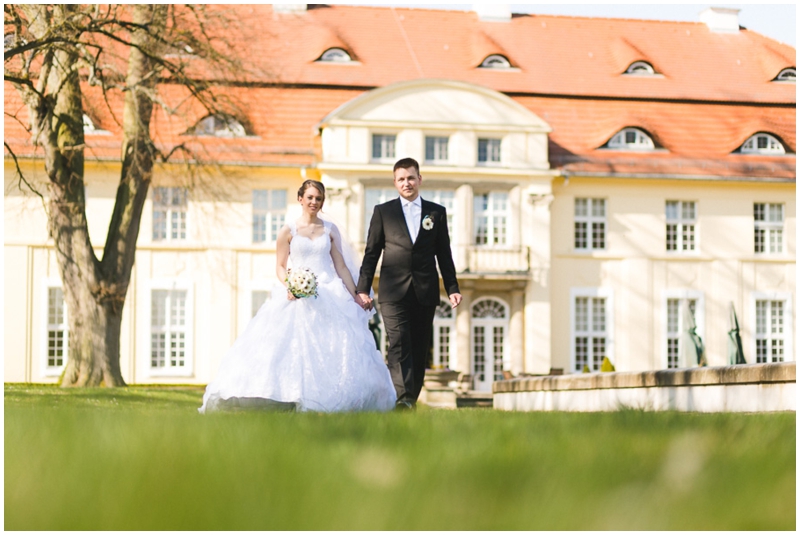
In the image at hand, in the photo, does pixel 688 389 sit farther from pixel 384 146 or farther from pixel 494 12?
pixel 494 12

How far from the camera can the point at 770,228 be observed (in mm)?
37844

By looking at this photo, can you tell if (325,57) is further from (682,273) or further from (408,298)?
(408,298)

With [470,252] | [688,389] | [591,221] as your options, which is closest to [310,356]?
[688,389]

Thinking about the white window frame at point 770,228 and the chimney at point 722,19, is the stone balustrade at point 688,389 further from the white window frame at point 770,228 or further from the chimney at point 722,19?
the chimney at point 722,19

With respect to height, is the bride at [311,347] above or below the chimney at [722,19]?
below

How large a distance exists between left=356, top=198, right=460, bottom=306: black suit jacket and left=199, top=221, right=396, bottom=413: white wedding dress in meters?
1.02

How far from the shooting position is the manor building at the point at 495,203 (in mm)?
34938

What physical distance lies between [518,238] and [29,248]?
14.3 metres

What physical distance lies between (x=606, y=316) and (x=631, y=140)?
563 centimetres

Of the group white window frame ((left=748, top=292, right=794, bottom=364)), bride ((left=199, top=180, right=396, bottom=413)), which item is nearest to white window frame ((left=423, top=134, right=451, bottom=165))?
white window frame ((left=748, top=292, right=794, bottom=364))

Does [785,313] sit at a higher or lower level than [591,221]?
lower

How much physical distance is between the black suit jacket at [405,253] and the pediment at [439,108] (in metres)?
26.0

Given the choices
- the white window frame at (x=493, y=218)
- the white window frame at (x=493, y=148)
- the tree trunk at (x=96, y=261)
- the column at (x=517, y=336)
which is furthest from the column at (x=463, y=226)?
the tree trunk at (x=96, y=261)

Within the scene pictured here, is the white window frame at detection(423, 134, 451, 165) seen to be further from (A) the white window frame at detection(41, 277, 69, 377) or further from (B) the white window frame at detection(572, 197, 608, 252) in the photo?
(A) the white window frame at detection(41, 277, 69, 377)
